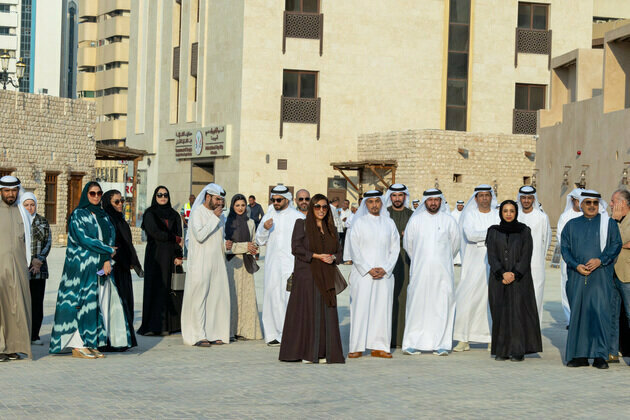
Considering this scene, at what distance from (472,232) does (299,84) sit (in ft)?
88.2

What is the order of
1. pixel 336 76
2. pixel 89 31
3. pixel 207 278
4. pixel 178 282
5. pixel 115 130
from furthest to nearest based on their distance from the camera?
pixel 89 31, pixel 115 130, pixel 336 76, pixel 178 282, pixel 207 278

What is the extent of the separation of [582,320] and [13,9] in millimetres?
92397

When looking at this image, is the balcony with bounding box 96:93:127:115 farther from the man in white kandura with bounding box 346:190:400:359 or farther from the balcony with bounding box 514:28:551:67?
the man in white kandura with bounding box 346:190:400:359

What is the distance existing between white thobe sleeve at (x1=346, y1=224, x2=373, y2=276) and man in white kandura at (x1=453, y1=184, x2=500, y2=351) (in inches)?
53.3

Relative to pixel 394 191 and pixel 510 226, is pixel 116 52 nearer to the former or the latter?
pixel 394 191

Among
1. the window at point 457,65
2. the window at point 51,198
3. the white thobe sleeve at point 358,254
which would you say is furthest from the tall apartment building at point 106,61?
the white thobe sleeve at point 358,254

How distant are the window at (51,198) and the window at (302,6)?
10873 millimetres

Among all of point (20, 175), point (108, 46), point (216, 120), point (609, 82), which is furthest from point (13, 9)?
point (609, 82)

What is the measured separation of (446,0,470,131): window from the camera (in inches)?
1561

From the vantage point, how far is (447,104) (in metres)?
39.8

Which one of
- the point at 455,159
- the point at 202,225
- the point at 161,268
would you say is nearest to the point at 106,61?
the point at 455,159

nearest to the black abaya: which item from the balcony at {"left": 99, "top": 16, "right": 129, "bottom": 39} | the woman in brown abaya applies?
the woman in brown abaya

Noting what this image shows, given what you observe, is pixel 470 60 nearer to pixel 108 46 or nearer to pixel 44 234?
pixel 44 234

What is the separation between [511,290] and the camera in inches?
424
